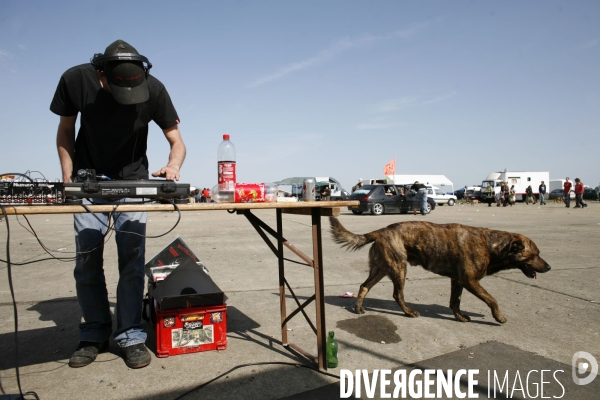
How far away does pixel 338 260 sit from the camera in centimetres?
790

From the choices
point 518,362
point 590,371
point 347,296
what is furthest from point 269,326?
point 590,371

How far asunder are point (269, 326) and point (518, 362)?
6.84 feet

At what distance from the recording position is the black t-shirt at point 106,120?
3.08m

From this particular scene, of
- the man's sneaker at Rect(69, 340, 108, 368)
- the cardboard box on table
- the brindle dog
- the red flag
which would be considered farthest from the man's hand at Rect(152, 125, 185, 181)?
the red flag

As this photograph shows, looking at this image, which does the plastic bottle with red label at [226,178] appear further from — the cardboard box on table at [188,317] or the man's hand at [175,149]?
the cardboard box on table at [188,317]

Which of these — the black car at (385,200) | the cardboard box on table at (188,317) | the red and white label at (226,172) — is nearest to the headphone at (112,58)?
the red and white label at (226,172)

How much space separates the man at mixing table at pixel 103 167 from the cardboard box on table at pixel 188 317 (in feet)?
0.54

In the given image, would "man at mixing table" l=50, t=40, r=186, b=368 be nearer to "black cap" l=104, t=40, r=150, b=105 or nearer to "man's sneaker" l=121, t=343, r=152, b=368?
"man's sneaker" l=121, t=343, r=152, b=368

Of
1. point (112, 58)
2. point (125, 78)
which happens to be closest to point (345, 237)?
point (125, 78)

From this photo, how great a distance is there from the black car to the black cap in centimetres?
1933

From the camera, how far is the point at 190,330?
11.0ft

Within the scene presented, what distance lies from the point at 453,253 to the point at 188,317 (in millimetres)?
2562

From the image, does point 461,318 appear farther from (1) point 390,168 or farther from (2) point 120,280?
(1) point 390,168

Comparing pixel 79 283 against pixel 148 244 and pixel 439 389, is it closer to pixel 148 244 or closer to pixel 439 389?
pixel 439 389
